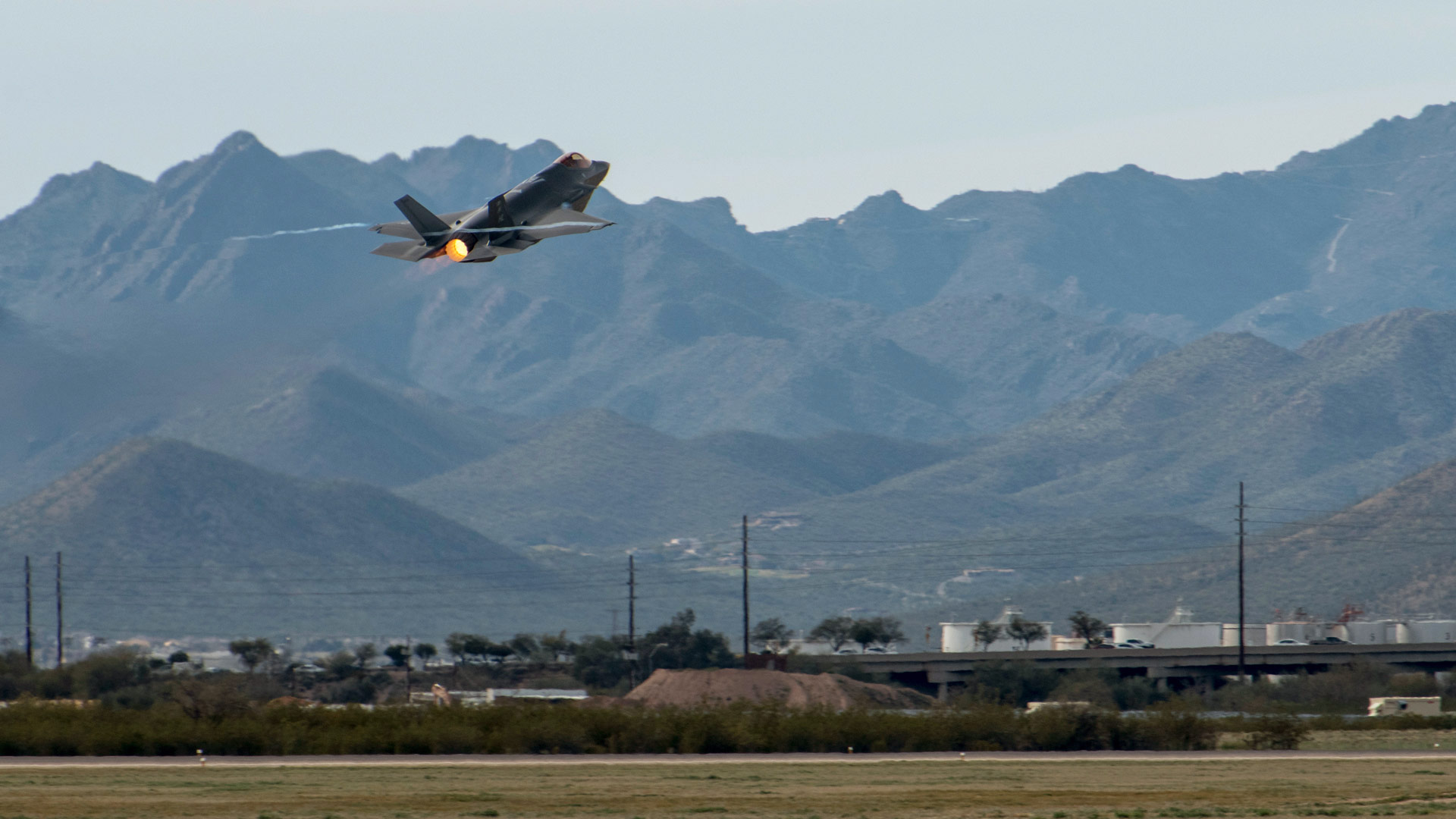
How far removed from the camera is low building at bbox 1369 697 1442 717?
318ft

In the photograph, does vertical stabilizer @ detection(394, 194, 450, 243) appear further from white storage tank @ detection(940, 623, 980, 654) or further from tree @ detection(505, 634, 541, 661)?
tree @ detection(505, 634, 541, 661)

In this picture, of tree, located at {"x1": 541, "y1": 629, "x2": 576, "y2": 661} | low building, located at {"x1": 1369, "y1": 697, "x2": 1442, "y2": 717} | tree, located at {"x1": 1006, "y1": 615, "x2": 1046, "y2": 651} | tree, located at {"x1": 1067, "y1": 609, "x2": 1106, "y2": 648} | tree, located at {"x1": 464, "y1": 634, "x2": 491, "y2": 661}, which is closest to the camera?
low building, located at {"x1": 1369, "y1": 697, "x2": 1442, "y2": 717}

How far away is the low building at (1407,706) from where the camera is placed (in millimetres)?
96938

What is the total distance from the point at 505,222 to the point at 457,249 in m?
1.26

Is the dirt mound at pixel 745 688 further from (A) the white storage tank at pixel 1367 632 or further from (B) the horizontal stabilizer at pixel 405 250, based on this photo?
(A) the white storage tank at pixel 1367 632

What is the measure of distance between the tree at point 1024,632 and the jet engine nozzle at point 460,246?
426ft

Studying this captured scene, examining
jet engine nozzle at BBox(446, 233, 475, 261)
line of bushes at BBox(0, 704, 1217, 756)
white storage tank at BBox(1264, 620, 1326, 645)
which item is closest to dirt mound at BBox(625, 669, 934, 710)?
line of bushes at BBox(0, 704, 1217, 756)

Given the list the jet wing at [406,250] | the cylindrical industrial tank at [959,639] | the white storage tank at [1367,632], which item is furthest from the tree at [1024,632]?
the jet wing at [406,250]

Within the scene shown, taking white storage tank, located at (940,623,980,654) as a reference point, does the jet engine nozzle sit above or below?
above

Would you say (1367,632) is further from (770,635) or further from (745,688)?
(745,688)

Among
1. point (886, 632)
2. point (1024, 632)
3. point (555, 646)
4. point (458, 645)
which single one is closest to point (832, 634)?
point (886, 632)

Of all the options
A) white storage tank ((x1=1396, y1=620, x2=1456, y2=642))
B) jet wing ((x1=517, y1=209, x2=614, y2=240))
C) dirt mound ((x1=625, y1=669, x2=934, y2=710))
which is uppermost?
jet wing ((x1=517, y1=209, x2=614, y2=240))

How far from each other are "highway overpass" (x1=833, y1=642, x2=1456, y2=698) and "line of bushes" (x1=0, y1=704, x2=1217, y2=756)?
2565 inches

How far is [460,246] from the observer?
3691cm
